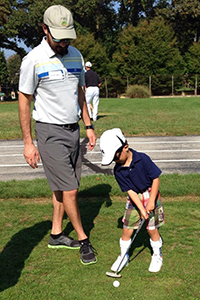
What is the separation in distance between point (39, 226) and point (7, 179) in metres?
2.46

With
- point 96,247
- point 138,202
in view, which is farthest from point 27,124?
point 96,247

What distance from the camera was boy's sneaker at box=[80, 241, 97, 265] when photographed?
143 inches

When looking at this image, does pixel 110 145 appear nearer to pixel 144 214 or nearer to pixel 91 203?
pixel 144 214

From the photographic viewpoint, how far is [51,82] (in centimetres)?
347

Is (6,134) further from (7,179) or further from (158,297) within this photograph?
(158,297)

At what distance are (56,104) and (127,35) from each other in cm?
3922

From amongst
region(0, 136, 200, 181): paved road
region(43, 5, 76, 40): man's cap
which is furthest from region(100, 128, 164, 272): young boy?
region(0, 136, 200, 181): paved road

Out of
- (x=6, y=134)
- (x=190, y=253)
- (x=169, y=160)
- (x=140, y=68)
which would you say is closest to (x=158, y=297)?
(x=190, y=253)

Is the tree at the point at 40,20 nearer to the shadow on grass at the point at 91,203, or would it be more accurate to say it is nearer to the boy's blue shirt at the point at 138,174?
the shadow on grass at the point at 91,203

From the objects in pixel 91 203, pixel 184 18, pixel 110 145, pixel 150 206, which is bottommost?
pixel 91 203

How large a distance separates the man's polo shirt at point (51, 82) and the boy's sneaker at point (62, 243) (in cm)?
135

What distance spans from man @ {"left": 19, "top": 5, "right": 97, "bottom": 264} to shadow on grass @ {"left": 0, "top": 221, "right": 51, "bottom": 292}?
63cm

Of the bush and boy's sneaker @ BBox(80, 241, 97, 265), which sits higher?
boy's sneaker @ BBox(80, 241, 97, 265)

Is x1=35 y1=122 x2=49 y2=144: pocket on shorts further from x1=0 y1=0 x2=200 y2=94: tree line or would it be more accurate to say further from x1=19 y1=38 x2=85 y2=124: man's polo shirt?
x1=0 y1=0 x2=200 y2=94: tree line
